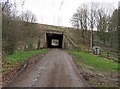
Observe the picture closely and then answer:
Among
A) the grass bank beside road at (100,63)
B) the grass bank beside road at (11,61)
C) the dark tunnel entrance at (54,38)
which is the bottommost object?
the grass bank beside road at (100,63)

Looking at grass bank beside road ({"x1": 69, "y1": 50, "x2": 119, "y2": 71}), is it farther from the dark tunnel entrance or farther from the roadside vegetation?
the dark tunnel entrance

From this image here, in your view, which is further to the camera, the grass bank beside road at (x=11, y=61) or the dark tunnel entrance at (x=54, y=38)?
the dark tunnel entrance at (x=54, y=38)

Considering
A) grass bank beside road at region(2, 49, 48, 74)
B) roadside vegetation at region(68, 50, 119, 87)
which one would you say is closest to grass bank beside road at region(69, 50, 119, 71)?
roadside vegetation at region(68, 50, 119, 87)

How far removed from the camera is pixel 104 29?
70.4 metres

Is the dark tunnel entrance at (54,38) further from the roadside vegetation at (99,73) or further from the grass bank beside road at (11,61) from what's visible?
the roadside vegetation at (99,73)

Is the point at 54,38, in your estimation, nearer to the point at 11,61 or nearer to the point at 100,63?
the point at 100,63

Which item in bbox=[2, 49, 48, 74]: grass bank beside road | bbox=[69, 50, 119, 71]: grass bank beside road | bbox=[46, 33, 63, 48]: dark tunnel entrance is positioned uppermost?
bbox=[46, 33, 63, 48]: dark tunnel entrance

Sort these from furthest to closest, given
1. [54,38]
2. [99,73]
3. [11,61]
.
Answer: [54,38], [11,61], [99,73]

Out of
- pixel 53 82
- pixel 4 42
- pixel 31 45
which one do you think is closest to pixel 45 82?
pixel 53 82

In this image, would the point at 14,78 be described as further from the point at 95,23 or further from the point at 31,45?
the point at 95,23

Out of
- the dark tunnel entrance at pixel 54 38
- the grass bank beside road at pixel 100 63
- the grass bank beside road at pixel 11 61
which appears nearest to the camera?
the grass bank beside road at pixel 11 61

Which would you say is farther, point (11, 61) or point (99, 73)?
point (11, 61)

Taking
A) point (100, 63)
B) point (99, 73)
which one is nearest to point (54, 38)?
Answer: point (100, 63)

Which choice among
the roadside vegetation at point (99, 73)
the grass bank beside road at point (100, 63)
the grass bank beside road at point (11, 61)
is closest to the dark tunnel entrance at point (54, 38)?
the grass bank beside road at point (100, 63)
